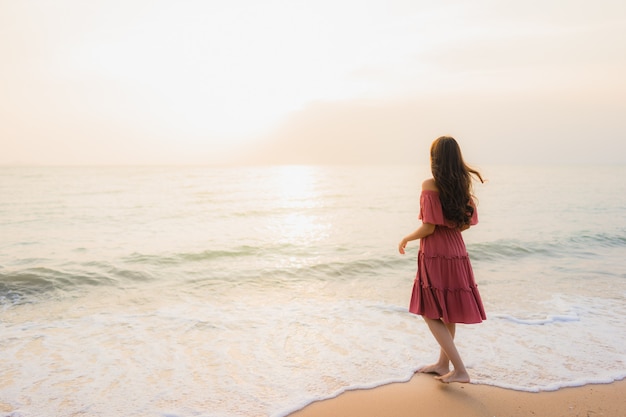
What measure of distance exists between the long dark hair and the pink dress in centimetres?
12

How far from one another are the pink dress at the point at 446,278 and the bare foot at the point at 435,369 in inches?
27.7

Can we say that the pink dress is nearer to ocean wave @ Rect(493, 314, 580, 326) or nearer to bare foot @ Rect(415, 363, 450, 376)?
bare foot @ Rect(415, 363, 450, 376)

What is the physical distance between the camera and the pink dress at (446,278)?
156 inches

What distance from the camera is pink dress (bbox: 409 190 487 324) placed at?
156 inches

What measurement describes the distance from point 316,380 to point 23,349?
3.60 m

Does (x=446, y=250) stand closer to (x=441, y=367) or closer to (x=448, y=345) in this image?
(x=448, y=345)

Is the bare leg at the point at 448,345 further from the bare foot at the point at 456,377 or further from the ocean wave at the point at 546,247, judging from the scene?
the ocean wave at the point at 546,247

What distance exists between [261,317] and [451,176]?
3.88m

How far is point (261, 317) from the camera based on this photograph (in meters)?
6.62

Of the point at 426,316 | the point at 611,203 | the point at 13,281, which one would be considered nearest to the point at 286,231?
the point at 13,281

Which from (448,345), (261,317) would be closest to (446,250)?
(448,345)

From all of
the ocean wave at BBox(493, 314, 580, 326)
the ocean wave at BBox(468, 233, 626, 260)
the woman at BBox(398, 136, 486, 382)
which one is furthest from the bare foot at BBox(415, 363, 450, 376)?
the ocean wave at BBox(468, 233, 626, 260)

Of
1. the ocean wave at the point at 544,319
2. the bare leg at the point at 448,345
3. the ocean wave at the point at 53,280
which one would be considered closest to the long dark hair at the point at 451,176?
the bare leg at the point at 448,345

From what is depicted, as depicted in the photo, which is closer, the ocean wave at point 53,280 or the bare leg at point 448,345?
the bare leg at point 448,345
